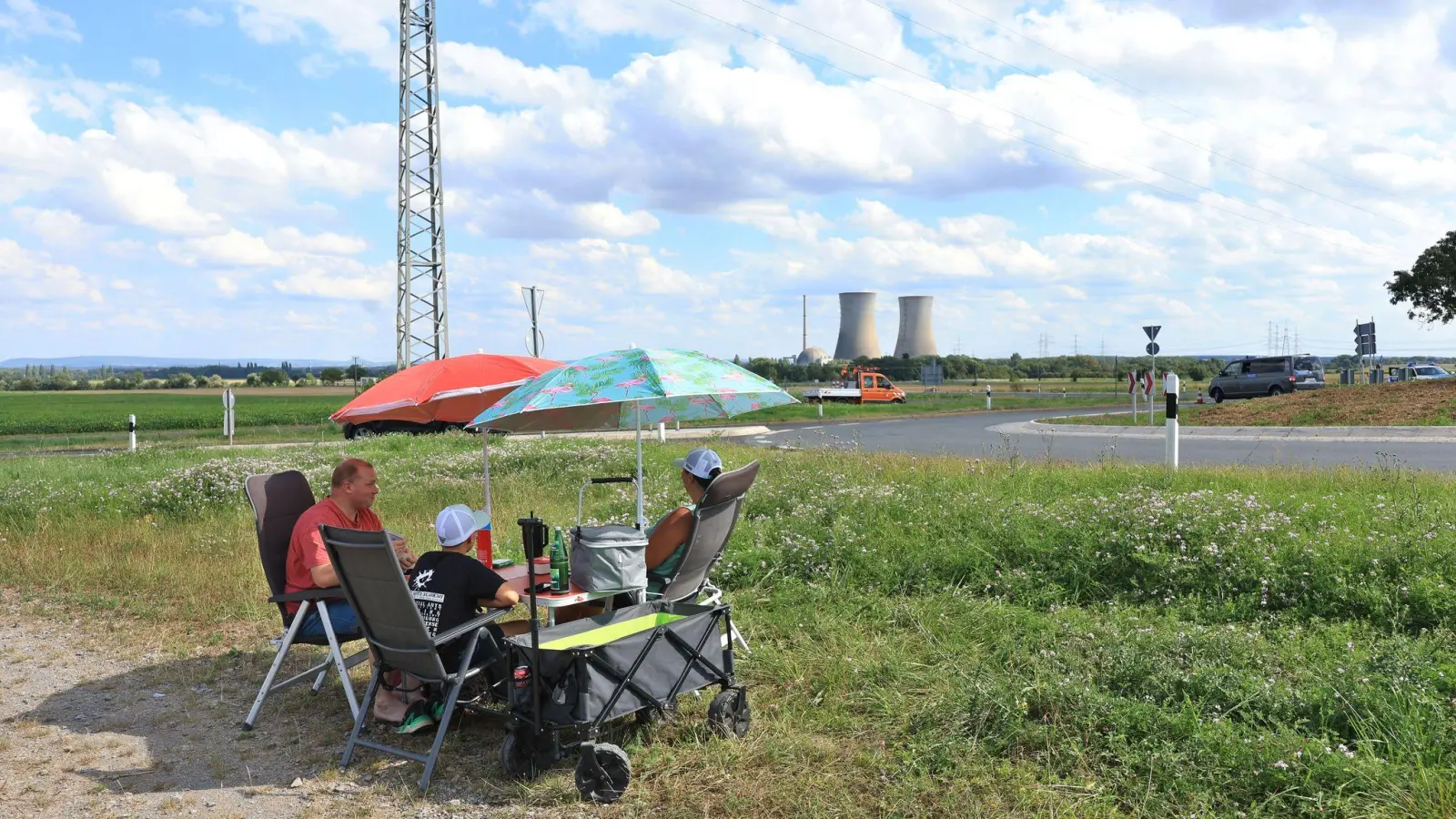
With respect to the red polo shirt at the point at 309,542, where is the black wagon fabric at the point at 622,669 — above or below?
below

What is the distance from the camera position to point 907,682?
5.33 meters

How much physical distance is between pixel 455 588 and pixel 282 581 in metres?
1.70

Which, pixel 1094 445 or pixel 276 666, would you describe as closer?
pixel 276 666

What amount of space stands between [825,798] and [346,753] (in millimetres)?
2208

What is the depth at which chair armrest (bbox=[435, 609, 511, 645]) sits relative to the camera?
4704mm

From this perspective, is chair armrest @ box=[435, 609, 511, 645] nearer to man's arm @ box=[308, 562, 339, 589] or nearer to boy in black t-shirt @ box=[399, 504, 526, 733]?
boy in black t-shirt @ box=[399, 504, 526, 733]

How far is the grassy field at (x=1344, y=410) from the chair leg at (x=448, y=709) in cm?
2212

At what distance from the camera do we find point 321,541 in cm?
559

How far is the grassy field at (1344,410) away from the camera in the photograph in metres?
22.2

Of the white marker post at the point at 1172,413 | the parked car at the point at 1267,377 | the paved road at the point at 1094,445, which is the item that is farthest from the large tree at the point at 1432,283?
the white marker post at the point at 1172,413

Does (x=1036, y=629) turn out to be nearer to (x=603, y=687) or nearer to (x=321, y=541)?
(x=603, y=687)

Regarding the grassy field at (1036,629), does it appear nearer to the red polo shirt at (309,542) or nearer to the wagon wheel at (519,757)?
the wagon wheel at (519,757)

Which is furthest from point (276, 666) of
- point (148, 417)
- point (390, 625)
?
point (148, 417)

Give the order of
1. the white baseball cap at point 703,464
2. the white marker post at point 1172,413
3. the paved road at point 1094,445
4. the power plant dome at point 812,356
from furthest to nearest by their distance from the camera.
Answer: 1. the power plant dome at point 812,356
2. the paved road at point 1094,445
3. the white marker post at point 1172,413
4. the white baseball cap at point 703,464
